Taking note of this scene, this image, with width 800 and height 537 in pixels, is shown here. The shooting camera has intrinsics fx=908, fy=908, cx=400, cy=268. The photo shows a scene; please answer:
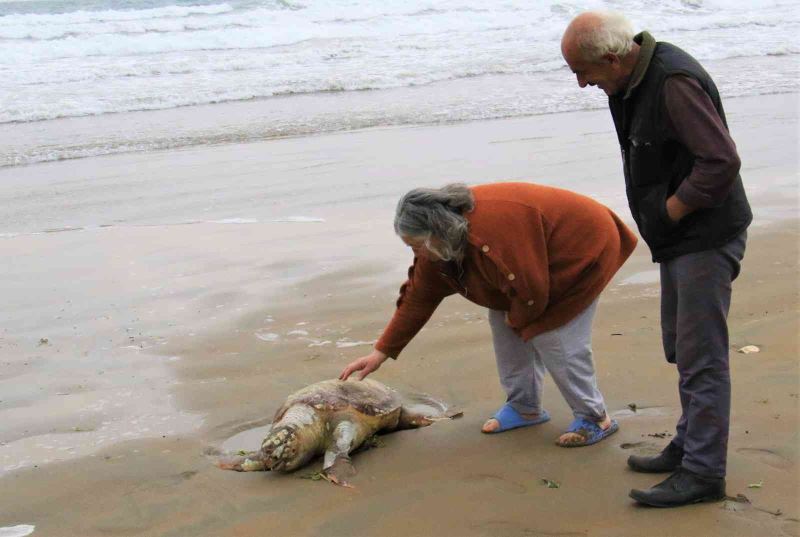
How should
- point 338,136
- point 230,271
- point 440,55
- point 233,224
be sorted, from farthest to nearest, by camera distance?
point 440,55, point 338,136, point 233,224, point 230,271

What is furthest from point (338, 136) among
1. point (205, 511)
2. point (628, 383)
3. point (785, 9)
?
point (785, 9)

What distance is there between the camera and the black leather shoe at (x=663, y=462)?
11.9 feet

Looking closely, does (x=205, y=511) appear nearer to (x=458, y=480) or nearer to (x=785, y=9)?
(x=458, y=480)

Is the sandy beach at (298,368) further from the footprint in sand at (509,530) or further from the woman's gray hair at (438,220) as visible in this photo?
the woman's gray hair at (438,220)

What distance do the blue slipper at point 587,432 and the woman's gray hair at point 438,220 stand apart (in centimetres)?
103

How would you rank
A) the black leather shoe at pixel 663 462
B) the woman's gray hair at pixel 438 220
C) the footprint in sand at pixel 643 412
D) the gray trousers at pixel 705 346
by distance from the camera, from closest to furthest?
the gray trousers at pixel 705 346, the woman's gray hair at pixel 438 220, the black leather shoe at pixel 663 462, the footprint in sand at pixel 643 412

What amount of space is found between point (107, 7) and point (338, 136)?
22786 mm

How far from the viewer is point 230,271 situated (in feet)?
23.0

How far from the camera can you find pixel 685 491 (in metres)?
3.31

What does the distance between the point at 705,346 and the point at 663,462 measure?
2.06ft

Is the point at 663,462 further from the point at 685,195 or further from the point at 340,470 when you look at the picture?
the point at 340,470

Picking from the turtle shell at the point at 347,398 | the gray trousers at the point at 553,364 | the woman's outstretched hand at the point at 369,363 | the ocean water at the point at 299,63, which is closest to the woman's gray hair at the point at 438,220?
the gray trousers at the point at 553,364

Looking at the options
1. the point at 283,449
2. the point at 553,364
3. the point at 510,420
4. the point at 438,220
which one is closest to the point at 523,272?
the point at 438,220

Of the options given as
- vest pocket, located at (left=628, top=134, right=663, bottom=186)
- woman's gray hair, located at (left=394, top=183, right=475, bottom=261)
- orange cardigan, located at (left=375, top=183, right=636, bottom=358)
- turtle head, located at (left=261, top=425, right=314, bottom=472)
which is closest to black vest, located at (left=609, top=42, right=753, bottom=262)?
vest pocket, located at (left=628, top=134, right=663, bottom=186)
